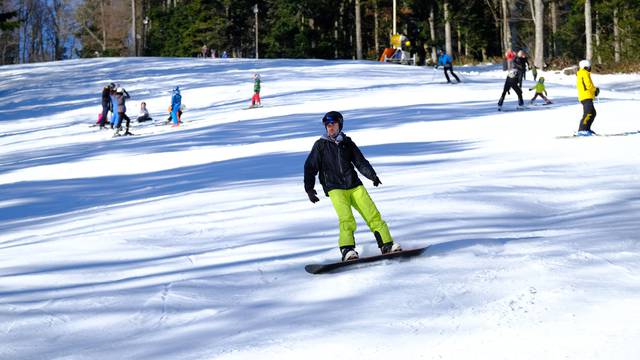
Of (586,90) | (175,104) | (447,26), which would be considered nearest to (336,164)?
(586,90)

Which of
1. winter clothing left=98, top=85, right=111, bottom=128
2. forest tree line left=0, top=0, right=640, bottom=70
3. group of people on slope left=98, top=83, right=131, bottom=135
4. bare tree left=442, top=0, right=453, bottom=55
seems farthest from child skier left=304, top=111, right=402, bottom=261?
bare tree left=442, top=0, right=453, bottom=55

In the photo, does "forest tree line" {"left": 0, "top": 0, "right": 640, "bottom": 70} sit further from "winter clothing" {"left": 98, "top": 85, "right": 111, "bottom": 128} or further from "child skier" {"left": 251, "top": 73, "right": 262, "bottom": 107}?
"child skier" {"left": 251, "top": 73, "right": 262, "bottom": 107}

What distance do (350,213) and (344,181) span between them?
29 centimetres

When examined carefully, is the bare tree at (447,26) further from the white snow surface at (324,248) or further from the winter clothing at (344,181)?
the winter clothing at (344,181)

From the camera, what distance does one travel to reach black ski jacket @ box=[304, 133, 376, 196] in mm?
7301

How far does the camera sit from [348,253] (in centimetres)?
723

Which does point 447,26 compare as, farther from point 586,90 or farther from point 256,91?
point 586,90

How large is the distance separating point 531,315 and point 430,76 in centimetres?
3015

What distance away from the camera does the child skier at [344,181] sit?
7.29 metres

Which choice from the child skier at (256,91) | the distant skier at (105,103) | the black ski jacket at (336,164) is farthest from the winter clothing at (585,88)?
the distant skier at (105,103)

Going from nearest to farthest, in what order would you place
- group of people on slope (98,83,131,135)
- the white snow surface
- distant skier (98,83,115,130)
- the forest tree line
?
the white snow surface
group of people on slope (98,83,131,135)
distant skier (98,83,115,130)
the forest tree line

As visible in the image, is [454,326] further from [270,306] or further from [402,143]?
[402,143]

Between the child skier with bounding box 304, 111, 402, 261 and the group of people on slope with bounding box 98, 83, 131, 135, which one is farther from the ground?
the group of people on slope with bounding box 98, 83, 131, 135

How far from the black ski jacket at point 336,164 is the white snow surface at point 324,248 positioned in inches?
31.0
